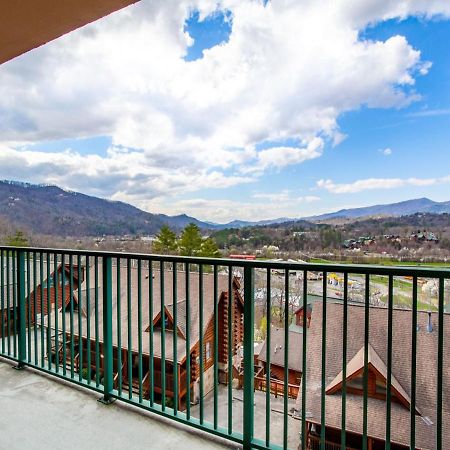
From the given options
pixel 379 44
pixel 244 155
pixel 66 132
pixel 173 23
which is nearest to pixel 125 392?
pixel 173 23

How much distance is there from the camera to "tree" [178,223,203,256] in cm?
1184

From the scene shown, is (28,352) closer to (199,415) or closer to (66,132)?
(199,415)

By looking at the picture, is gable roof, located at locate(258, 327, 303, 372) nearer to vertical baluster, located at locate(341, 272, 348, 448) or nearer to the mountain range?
vertical baluster, located at locate(341, 272, 348, 448)

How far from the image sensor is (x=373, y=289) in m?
1.51

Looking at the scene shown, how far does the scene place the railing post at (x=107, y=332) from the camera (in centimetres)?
215

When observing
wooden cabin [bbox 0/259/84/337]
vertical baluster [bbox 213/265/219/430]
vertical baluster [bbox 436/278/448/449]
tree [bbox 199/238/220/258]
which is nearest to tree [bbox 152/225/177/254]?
tree [bbox 199/238/220/258]

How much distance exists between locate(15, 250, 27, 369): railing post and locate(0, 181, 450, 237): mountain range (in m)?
5.91

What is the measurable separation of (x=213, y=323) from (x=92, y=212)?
37.3ft

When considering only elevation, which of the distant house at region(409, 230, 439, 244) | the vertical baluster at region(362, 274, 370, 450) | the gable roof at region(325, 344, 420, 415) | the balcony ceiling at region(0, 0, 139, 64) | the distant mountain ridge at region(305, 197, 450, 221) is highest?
the balcony ceiling at region(0, 0, 139, 64)

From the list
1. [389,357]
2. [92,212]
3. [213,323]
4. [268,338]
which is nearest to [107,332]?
[213,323]

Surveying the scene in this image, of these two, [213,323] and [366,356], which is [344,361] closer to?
[366,356]

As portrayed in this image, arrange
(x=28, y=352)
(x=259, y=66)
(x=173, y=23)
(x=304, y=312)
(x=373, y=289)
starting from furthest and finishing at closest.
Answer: (x=259, y=66), (x=173, y=23), (x=28, y=352), (x=304, y=312), (x=373, y=289)

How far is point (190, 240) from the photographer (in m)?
12.6

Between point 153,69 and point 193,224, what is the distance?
694 cm
